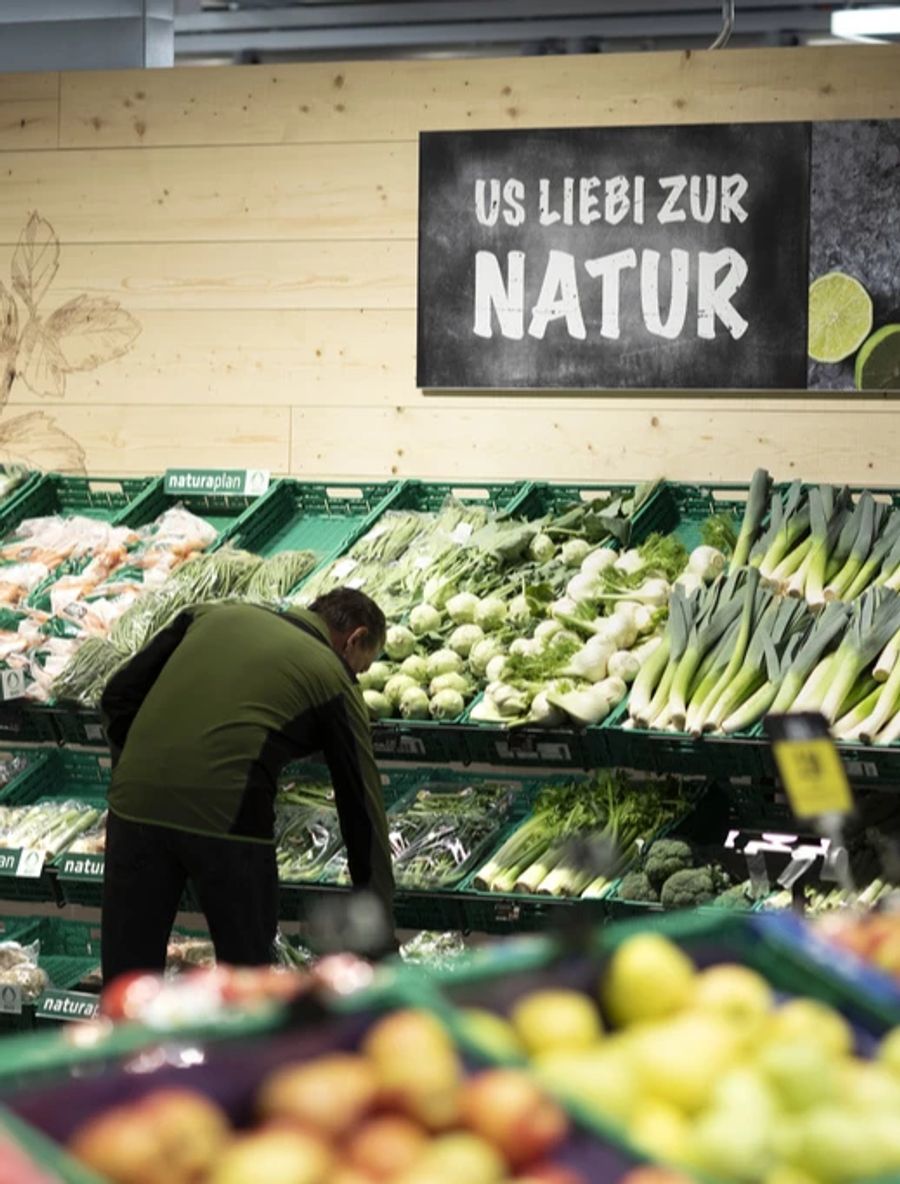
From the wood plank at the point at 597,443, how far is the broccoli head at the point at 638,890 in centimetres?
160

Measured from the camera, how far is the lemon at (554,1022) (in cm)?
167

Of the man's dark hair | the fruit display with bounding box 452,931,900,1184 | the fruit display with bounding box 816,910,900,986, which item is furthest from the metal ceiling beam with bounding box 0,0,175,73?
the fruit display with bounding box 452,931,900,1184

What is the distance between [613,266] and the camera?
5.31 meters

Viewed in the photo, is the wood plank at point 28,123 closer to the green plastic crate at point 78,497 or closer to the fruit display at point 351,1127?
the green plastic crate at point 78,497

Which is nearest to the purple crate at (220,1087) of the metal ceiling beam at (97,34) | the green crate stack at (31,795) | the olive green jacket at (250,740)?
the olive green jacket at (250,740)

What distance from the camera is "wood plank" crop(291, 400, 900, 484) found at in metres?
5.16

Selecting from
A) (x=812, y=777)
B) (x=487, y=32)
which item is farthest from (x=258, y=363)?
(x=812, y=777)

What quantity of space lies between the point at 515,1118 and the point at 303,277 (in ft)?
14.8

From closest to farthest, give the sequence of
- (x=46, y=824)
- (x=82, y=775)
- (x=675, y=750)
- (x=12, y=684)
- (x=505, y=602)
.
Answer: (x=675, y=750)
(x=12, y=684)
(x=505, y=602)
(x=46, y=824)
(x=82, y=775)

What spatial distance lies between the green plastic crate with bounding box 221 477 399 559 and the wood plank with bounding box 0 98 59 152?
1.53m

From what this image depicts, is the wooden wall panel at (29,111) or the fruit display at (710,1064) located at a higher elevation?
the wooden wall panel at (29,111)

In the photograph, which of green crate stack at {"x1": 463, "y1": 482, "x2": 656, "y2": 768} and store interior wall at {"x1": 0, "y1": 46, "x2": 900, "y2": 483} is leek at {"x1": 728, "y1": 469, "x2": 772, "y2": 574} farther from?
green crate stack at {"x1": 463, "y1": 482, "x2": 656, "y2": 768}

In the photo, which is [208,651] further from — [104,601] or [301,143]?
[301,143]

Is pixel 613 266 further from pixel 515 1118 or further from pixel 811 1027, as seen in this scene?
pixel 515 1118
